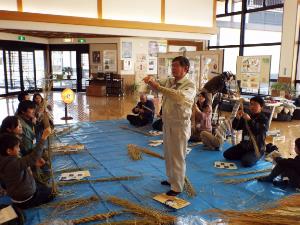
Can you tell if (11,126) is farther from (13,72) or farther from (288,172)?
(13,72)

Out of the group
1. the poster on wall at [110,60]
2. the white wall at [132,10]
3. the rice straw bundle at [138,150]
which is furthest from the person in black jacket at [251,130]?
the poster on wall at [110,60]

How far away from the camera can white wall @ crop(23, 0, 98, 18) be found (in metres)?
6.69

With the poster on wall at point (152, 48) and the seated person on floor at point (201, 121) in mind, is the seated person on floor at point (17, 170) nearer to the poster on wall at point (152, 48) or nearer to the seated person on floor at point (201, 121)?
the seated person on floor at point (201, 121)

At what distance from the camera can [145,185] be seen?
3.29 metres

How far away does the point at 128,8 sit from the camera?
7652mm

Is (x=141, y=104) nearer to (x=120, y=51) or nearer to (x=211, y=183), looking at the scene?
(x=211, y=183)

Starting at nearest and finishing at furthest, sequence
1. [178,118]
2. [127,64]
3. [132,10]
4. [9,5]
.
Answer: [178,118]
[9,5]
[132,10]
[127,64]

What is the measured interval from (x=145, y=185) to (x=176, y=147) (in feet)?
2.47

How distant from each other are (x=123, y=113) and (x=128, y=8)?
2.89 metres

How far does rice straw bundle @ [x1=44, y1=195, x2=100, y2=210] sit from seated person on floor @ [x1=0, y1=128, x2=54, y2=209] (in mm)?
188

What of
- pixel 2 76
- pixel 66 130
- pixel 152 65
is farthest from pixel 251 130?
pixel 2 76

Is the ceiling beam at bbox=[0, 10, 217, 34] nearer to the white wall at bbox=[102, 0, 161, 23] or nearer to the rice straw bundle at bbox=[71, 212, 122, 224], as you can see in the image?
the white wall at bbox=[102, 0, 161, 23]

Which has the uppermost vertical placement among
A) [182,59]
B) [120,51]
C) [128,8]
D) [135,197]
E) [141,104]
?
[128,8]

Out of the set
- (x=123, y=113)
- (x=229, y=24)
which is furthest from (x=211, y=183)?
(x=229, y=24)
